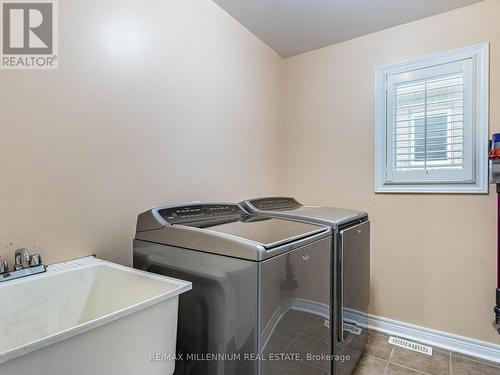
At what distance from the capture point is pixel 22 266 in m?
1.00

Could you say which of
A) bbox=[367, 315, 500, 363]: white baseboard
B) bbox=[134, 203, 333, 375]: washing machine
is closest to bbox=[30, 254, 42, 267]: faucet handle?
bbox=[134, 203, 333, 375]: washing machine

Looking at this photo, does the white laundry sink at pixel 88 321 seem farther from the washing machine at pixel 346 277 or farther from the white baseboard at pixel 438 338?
the white baseboard at pixel 438 338

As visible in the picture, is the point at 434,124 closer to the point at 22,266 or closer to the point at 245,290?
the point at 245,290

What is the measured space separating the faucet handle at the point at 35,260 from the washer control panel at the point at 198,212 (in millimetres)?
475

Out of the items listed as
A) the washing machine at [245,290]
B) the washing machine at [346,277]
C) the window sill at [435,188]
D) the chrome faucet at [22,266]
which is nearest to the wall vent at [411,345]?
the washing machine at [346,277]

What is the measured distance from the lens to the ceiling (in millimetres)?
1948

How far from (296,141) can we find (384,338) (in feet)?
5.85

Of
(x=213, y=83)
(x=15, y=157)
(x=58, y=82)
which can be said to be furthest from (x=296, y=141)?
(x=15, y=157)

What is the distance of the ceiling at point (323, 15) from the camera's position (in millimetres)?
1948

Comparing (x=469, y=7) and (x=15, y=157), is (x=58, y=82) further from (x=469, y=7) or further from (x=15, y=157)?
(x=469, y=7)

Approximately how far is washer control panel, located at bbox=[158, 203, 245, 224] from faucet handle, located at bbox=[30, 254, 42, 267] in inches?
18.7

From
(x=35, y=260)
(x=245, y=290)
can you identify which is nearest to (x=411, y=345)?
(x=245, y=290)

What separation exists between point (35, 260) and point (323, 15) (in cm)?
227

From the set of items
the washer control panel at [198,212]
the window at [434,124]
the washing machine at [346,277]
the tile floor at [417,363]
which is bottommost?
the tile floor at [417,363]
